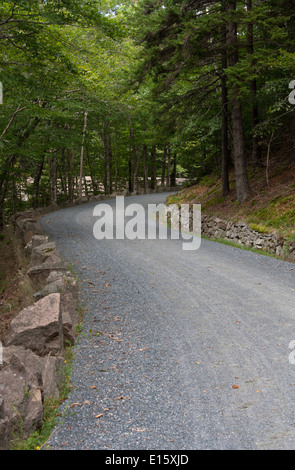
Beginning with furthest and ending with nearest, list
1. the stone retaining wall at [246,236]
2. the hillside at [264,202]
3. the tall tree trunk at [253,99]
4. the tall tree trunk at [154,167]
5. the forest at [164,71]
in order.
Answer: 1. the tall tree trunk at [154,167]
2. the tall tree trunk at [253,99]
3. the hillside at [264,202]
4. the stone retaining wall at [246,236]
5. the forest at [164,71]

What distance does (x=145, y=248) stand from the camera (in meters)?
11.4

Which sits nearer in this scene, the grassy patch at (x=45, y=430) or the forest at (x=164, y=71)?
the grassy patch at (x=45, y=430)

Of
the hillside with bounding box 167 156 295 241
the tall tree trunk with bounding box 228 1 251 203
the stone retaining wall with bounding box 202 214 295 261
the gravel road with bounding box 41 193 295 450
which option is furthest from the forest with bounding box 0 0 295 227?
the gravel road with bounding box 41 193 295 450

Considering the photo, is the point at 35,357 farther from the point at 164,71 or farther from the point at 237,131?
the point at 164,71

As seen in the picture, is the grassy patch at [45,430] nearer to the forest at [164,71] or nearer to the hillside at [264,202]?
the hillside at [264,202]

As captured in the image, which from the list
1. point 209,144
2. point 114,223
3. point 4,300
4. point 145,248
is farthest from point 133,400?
point 209,144

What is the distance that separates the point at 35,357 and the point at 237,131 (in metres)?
11.5

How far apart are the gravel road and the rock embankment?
0.83 ft

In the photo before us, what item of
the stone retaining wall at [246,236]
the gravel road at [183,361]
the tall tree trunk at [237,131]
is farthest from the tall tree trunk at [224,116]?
the gravel road at [183,361]

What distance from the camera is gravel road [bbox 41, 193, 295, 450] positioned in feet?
10.2

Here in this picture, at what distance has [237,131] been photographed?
1311 centimetres

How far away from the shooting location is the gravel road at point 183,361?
311 centimetres

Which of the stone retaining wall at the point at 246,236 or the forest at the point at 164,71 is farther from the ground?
the forest at the point at 164,71

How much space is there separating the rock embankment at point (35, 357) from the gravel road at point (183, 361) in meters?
0.25
